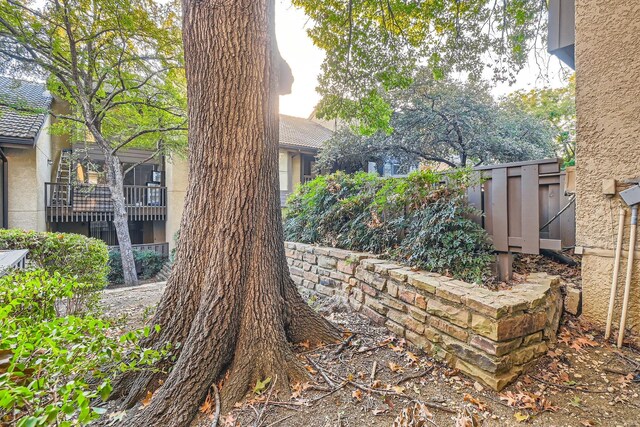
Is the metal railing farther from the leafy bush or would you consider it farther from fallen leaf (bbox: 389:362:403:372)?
the leafy bush

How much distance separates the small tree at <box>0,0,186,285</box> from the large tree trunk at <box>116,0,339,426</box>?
642 centimetres

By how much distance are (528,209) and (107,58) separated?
9991mm

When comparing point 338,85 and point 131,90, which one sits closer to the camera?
point 338,85

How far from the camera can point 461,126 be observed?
876cm

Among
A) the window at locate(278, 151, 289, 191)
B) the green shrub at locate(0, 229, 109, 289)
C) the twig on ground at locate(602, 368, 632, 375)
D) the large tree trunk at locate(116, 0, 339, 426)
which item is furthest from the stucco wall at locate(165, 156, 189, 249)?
the twig on ground at locate(602, 368, 632, 375)

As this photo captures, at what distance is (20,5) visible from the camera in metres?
6.16

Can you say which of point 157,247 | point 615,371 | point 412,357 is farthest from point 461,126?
point 157,247

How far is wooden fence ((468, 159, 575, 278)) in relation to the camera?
2.77 metres

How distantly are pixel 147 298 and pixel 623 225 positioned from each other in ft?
19.7

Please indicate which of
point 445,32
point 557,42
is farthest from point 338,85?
point 557,42

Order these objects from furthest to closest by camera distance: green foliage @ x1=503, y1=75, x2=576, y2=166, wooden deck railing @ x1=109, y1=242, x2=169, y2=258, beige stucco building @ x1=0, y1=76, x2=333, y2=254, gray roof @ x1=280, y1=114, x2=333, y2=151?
gray roof @ x1=280, y1=114, x2=333, y2=151 < wooden deck railing @ x1=109, y1=242, x2=169, y2=258 < green foliage @ x1=503, y1=75, x2=576, y2=166 < beige stucco building @ x1=0, y1=76, x2=333, y2=254

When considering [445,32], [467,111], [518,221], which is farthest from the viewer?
[467,111]

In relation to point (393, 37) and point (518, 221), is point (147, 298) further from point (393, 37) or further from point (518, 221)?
point (393, 37)

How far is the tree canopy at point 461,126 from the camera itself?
8.70m
